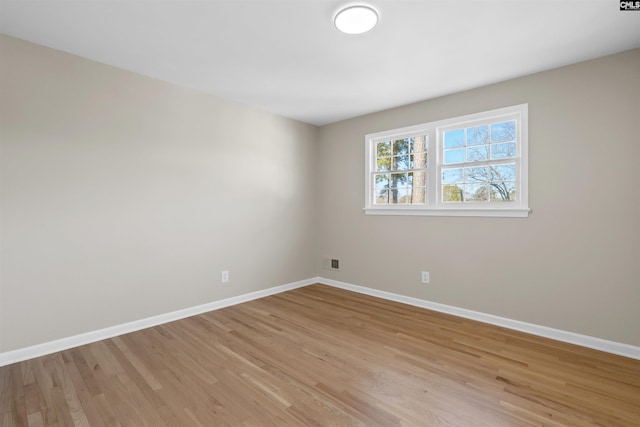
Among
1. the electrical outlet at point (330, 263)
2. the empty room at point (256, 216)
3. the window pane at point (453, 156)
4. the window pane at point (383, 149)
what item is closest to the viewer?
the empty room at point (256, 216)

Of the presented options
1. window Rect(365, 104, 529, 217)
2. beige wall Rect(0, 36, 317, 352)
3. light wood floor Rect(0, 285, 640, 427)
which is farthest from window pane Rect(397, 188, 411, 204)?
beige wall Rect(0, 36, 317, 352)

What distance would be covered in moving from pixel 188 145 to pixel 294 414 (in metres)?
2.73

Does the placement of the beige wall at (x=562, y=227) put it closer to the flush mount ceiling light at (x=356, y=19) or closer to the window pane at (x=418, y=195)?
the window pane at (x=418, y=195)

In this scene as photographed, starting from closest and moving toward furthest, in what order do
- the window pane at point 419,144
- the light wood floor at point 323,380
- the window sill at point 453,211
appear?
1. the light wood floor at point 323,380
2. the window sill at point 453,211
3. the window pane at point 419,144

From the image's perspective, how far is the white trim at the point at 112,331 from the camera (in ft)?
7.39

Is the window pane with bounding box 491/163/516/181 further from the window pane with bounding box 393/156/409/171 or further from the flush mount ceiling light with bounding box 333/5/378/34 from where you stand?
the flush mount ceiling light with bounding box 333/5/378/34

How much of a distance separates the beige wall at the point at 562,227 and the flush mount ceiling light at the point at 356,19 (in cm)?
171

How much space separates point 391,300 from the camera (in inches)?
149

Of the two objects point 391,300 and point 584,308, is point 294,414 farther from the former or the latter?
point 584,308

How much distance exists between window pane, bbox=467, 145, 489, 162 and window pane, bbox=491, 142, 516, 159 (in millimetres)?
65

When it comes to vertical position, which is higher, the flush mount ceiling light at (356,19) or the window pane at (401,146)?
the flush mount ceiling light at (356,19)

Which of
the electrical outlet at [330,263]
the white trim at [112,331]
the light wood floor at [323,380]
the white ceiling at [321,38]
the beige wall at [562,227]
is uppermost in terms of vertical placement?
the white ceiling at [321,38]

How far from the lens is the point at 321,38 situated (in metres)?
2.25

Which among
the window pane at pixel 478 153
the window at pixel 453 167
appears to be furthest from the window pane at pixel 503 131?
the window pane at pixel 478 153
